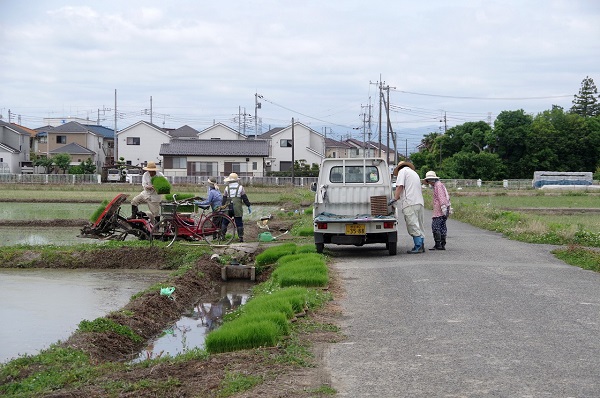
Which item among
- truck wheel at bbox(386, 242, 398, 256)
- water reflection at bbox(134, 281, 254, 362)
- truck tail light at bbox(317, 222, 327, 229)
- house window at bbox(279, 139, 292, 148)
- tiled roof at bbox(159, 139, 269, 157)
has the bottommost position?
water reflection at bbox(134, 281, 254, 362)

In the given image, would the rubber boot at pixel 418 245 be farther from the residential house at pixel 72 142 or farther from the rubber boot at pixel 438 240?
the residential house at pixel 72 142

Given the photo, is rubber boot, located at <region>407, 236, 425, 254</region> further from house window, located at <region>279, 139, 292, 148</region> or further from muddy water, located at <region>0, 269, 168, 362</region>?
house window, located at <region>279, 139, 292, 148</region>

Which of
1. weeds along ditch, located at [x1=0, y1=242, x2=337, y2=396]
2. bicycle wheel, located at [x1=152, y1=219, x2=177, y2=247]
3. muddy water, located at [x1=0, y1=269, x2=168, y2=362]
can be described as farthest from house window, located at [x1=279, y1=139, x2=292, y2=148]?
weeds along ditch, located at [x1=0, y1=242, x2=337, y2=396]

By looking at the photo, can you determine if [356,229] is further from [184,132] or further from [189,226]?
[184,132]

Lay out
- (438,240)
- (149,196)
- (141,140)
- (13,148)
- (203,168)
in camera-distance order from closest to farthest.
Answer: (438,240), (149,196), (203,168), (13,148), (141,140)

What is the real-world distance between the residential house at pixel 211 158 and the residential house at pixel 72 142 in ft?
30.9

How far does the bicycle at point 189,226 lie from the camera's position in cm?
1716

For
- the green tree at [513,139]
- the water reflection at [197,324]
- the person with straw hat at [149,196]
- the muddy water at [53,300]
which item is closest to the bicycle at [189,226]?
the person with straw hat at [149,196]

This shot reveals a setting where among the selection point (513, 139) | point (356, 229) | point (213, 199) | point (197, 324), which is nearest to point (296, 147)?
point (513, 139)

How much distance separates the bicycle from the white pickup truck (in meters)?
2.72

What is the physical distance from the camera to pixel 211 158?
67625 mm

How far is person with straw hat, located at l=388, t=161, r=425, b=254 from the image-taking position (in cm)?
1498

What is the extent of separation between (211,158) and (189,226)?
Answer: 5059 cm

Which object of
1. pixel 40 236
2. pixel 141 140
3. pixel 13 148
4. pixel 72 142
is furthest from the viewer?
pixel 72 142
